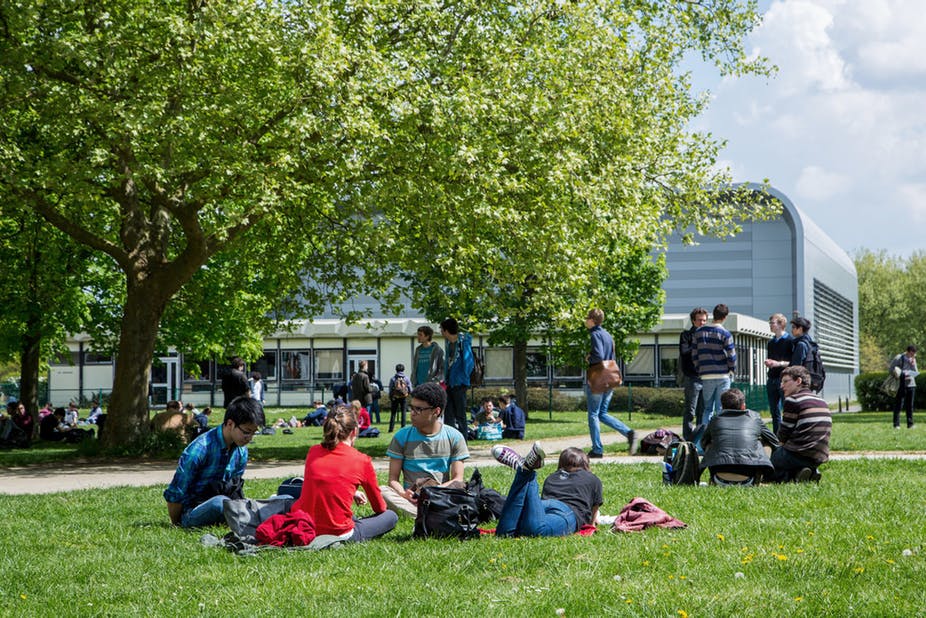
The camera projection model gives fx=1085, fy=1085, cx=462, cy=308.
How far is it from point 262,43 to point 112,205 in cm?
657

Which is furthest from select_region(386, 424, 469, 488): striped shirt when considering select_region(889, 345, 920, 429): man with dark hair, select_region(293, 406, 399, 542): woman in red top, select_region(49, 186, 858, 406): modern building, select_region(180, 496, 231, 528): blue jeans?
select_region(49, 186, 858, 406): modern building

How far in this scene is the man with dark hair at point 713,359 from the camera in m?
14.0

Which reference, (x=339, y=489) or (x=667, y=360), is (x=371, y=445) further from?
(x=667, y=360)

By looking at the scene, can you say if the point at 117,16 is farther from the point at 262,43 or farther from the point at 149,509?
the point at 149,509

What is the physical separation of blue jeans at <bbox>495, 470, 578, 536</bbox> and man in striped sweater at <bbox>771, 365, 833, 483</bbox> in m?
3.76

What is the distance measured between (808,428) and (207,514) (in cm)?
560

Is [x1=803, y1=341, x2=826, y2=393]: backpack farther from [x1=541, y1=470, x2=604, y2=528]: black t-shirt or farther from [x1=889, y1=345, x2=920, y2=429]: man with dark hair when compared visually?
[x1=541, y1=470, x2=604, y2=528]: black t-shirt

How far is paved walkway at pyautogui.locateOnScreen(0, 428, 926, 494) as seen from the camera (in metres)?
13.1

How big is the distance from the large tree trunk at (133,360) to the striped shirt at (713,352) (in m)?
9.02

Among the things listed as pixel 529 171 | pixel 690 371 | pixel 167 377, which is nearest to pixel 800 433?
pixel 690 371

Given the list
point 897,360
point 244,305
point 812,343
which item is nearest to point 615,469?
point 812,343

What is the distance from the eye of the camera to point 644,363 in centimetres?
4525

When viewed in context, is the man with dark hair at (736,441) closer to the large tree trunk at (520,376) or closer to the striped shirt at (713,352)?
the striped shirt at (713,352)

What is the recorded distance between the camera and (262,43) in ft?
48.2
